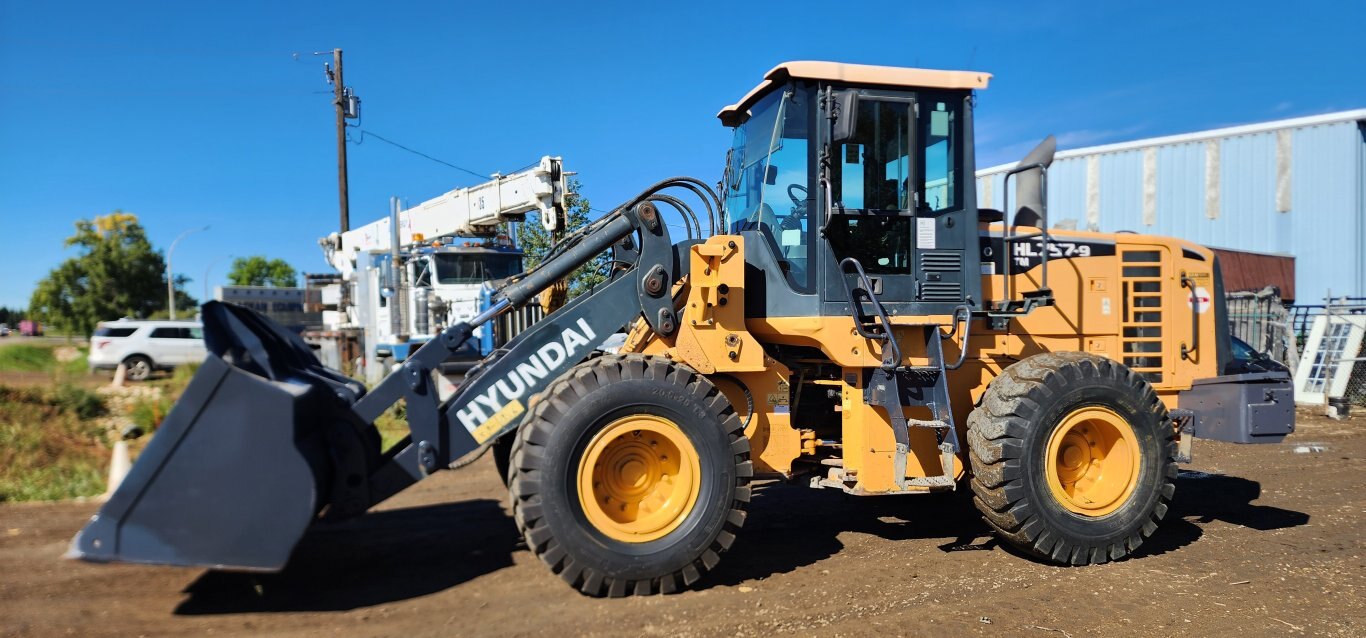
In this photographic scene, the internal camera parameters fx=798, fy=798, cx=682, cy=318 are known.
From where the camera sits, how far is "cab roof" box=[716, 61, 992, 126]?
5.06 meters

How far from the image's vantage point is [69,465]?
24.7 feet

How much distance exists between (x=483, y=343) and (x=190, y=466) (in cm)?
822

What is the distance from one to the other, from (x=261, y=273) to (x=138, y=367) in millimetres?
47808

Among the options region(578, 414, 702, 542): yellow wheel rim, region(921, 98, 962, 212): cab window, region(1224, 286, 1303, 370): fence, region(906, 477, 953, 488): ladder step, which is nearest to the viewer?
region(578, 414, 702, 542): yellow wheel rim

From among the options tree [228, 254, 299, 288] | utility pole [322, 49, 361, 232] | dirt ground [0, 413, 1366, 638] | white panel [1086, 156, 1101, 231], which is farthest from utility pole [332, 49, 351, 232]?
tree [228, 254, 299, 288]

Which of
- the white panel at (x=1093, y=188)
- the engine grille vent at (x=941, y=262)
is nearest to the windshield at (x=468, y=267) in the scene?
the engine grille vent at (x=941, y=262)

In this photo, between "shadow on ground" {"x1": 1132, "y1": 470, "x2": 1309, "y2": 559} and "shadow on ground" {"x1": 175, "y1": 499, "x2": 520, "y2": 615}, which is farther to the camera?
"shadow on ground" {"x1": 1132, "y1": 470, "x2": 1309, "y2": 559}

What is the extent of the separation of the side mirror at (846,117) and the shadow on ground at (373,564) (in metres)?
3.29

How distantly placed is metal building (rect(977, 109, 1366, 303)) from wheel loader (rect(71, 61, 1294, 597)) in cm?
1420

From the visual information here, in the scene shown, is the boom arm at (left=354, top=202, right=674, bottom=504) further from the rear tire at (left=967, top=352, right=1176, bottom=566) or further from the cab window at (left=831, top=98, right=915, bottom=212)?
the rear tire at (left=967, top=352, right=1176, bottom=566)

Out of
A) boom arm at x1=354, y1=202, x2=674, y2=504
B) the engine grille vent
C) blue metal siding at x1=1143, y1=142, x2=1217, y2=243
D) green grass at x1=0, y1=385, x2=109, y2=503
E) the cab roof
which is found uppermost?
blue metal siding at x1=1143, y1=142, x2=1217, y2=243

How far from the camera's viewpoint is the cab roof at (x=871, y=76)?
16.6 ft

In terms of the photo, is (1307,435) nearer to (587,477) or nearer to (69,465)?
(587,477)

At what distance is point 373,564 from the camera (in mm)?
4809
